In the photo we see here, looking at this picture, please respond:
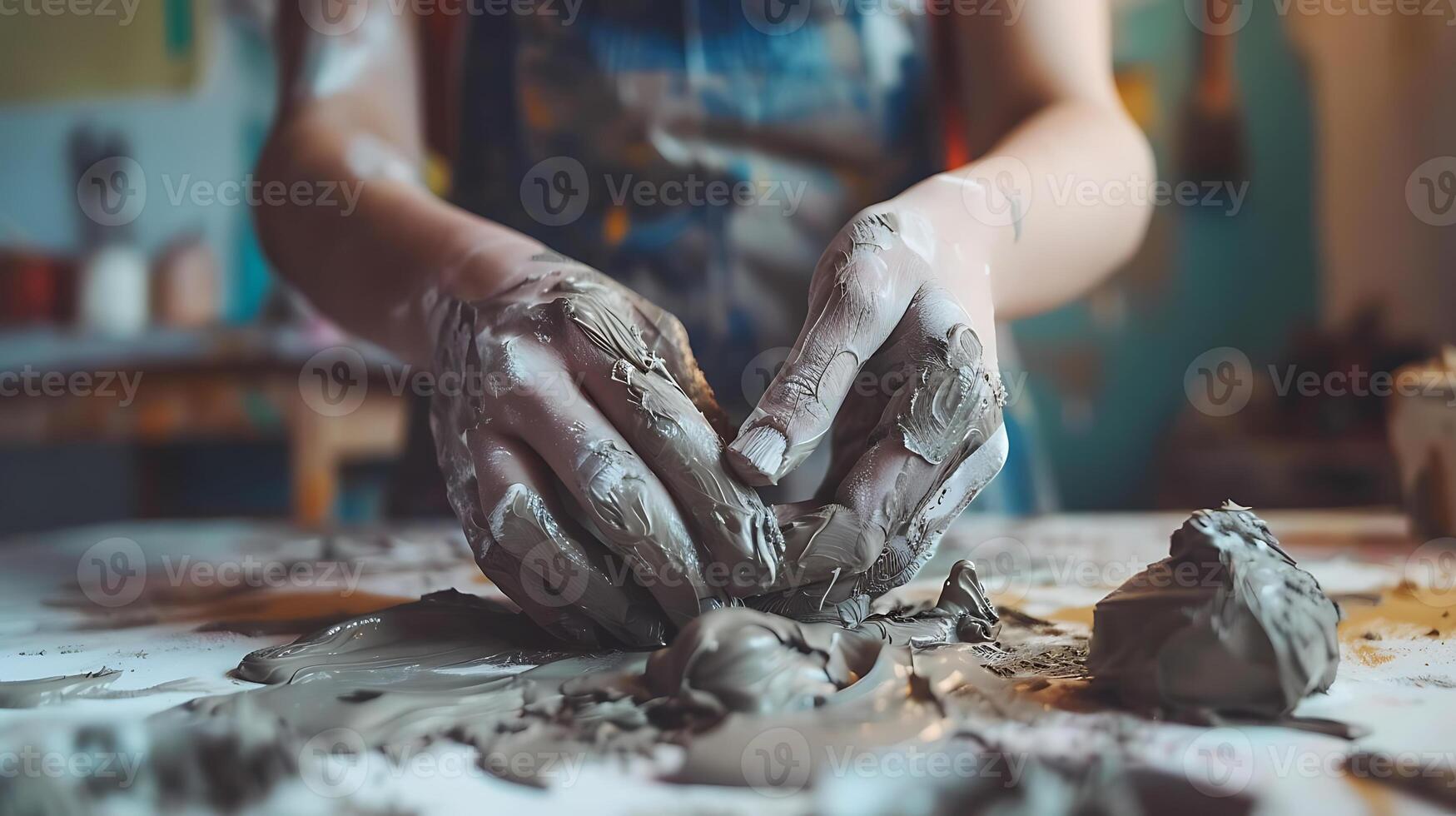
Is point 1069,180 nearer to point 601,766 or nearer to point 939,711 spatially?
point 939,711

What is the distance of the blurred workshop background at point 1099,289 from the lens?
3217 millimetres

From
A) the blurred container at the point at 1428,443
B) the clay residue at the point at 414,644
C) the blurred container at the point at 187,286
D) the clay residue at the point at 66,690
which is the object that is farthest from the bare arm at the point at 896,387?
the blurred container at the point at 187,286

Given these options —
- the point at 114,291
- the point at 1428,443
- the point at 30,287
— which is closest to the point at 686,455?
the point at 1428,443

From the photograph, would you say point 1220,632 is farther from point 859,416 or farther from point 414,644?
point 414,644

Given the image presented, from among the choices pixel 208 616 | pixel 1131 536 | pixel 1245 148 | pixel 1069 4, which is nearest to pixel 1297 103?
pixel 1245 148

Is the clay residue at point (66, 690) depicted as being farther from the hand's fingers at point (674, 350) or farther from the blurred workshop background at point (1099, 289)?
the blurred workshop background at point (1099, 289)

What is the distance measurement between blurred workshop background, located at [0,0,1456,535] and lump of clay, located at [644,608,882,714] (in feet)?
8.14

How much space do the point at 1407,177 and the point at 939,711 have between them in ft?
11.0

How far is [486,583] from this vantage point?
4.05ft

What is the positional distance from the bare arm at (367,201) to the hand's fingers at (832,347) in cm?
35

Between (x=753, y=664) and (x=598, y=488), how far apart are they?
22cm

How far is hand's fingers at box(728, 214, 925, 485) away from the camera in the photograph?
2.95 ft

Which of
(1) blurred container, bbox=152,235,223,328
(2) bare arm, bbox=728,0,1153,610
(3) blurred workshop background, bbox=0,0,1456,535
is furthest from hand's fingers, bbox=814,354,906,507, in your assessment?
(1) blurred container, bbox=152,235,223,328

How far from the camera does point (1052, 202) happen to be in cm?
132
